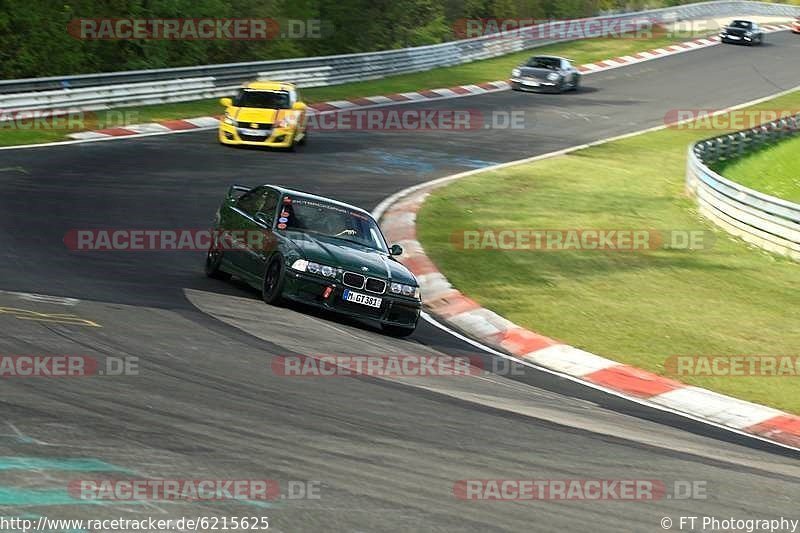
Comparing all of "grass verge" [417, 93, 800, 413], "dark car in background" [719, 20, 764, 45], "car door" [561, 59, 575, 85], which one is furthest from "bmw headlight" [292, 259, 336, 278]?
"dark car in background" [719, 20, 764, 45]

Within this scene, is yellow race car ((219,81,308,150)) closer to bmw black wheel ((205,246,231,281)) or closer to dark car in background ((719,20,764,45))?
bmw black wheel ((205,246,231,281))

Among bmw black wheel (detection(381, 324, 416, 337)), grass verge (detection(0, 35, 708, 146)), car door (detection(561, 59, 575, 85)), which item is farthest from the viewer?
car door (detection(561, 59, 575, 85))

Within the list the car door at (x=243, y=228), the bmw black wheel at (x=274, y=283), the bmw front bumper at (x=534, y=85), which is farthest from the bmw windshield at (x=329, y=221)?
the bmw front bumper at (x=534, y=85)

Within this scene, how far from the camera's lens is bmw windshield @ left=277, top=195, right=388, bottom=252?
1401cm

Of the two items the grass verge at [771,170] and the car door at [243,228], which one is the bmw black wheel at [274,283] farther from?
the grass verge at [771,170]

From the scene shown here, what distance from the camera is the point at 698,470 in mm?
8688

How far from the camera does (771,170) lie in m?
29.6

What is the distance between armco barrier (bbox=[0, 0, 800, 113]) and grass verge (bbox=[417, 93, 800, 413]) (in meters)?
9.64

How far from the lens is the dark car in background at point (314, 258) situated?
12.9 meters

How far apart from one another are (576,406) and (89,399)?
470 centimetres

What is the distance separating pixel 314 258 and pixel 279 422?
4.91 metres

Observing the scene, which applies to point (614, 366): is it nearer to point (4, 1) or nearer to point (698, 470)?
point (698, 470)

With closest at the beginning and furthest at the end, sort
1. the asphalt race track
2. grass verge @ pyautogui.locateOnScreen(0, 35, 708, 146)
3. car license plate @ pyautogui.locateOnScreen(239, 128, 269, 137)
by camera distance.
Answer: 1. the asphalt race track
2. car license plate @ pyautogui.locateOnScreen(239, 128, 269, 137)
3. grass verge @ pyautogui.locateOnScreen(0, 35, 708, 146)

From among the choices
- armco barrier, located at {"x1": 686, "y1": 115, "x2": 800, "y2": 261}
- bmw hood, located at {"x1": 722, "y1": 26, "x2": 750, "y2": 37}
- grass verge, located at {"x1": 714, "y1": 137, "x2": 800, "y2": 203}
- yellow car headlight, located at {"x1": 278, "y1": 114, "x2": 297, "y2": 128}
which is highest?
yellow car headlight, located at {"x1": 278, "y1": 114, "x2": 297, "y2": 128}
